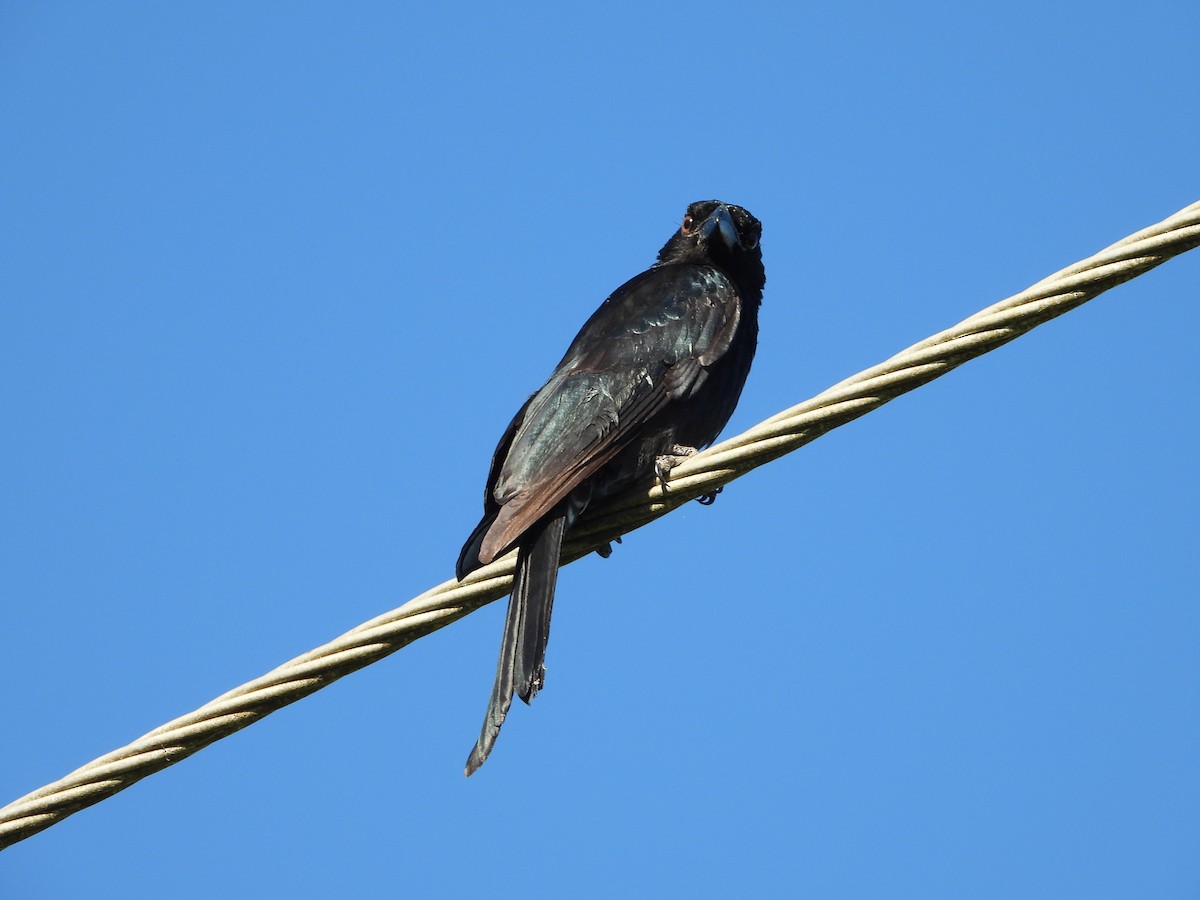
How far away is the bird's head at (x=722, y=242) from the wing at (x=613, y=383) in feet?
1.20

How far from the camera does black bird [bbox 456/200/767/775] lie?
380cm

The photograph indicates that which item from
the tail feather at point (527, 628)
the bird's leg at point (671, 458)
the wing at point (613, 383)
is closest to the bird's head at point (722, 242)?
the wing at point (613, 383)

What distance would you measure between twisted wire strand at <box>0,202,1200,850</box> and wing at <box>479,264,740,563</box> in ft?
2.07

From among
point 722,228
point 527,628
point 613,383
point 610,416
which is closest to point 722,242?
point 722,228

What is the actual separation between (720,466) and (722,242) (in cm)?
268

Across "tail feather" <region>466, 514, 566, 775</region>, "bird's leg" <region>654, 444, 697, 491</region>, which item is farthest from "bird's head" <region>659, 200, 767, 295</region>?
"tail feather" <region>466, 514, 566, 775</region>

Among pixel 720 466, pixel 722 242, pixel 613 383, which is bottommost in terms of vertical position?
pixel 720 466

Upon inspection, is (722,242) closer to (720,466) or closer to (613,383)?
(613,383)

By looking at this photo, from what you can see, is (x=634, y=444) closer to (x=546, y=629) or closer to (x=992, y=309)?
(x=546, y=629)

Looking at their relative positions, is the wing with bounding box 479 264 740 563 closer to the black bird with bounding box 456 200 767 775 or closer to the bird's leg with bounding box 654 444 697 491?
the black bird with bounding box 456 200 767 775

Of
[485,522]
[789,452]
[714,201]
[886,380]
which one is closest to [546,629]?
[485,522]

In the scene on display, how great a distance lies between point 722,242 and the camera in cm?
582

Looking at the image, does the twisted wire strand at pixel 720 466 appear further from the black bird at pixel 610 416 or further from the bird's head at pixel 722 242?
the bird's head at pixel 722 242

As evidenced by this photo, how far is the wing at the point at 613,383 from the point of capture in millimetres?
4012
